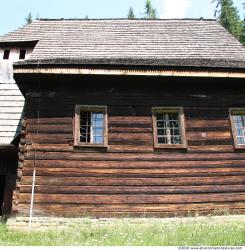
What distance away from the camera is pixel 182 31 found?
13.3 metres

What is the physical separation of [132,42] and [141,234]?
24.4 ft

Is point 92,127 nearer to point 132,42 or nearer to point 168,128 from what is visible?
point 168,128

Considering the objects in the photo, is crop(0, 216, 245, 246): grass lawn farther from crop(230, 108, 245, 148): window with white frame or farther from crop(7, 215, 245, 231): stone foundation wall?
crop(230, 108, 245, 148): window with white frame

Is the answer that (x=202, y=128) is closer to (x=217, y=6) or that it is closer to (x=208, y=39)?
(x=208, y=39)

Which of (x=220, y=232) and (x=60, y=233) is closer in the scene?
(x=220, y=232)

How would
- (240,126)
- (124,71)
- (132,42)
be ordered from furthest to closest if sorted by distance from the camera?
(132,42) < (240,126) < (124,71)

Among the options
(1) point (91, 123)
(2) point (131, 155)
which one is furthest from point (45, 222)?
(1) point (91, 123)

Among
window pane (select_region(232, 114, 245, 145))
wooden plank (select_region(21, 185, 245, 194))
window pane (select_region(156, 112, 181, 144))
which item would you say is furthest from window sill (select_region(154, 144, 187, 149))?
window pane (select_region(232, 114, 245, 145))

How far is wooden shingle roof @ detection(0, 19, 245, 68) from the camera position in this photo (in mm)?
9531

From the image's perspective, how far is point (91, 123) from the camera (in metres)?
9.59

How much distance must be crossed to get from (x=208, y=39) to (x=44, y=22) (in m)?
7.21

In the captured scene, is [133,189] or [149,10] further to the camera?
[149,10]

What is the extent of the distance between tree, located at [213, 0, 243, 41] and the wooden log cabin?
24.4 m

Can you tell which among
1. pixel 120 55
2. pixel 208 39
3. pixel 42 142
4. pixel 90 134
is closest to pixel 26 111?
pixel 42 142
